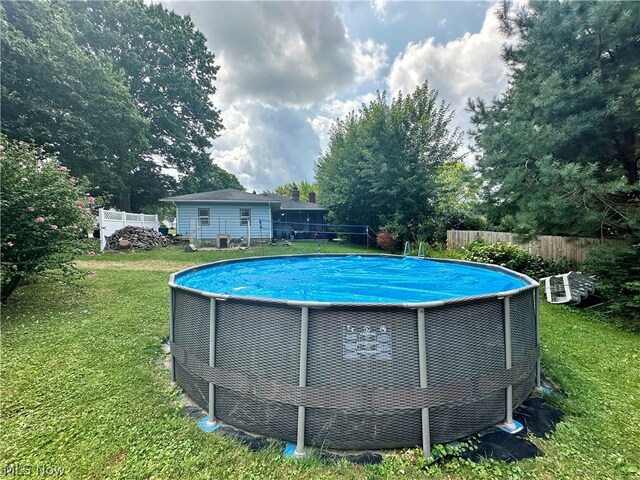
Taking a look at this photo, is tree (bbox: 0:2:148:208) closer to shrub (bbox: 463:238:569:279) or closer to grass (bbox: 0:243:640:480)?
grass (bbox: 0:243:640:480)

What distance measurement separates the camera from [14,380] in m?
3.15

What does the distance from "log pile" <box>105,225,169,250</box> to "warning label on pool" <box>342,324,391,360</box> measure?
49.6 feet

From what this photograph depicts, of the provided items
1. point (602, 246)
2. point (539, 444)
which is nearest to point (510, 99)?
point (602, 246)

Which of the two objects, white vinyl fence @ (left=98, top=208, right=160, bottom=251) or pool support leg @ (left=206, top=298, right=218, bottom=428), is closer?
pool support leg @ (left=206, top=298, right=218, bottom=428)

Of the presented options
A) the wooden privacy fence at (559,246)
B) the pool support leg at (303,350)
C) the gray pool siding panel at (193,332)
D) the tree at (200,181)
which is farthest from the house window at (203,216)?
the pool support leg at (303,350)

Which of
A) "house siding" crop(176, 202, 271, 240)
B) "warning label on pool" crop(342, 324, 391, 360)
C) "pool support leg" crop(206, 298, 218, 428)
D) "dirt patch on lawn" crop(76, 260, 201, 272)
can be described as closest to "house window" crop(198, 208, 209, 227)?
"house siding" crop(176, 202, 271, 240)

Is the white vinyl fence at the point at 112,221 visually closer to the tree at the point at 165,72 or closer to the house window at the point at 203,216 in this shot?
the house window at the point at 203,216

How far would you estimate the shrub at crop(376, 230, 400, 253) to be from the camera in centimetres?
1537

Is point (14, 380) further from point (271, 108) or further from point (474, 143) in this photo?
point (271, 108)

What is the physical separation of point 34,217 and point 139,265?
601cm

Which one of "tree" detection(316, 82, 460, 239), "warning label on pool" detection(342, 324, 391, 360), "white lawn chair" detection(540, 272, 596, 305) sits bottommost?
"white lawn chair" detection(540, 272, 596, 305)

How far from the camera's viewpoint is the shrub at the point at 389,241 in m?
15.4

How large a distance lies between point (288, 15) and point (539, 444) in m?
14.0

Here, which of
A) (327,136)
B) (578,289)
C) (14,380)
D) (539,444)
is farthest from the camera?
(327,136)
